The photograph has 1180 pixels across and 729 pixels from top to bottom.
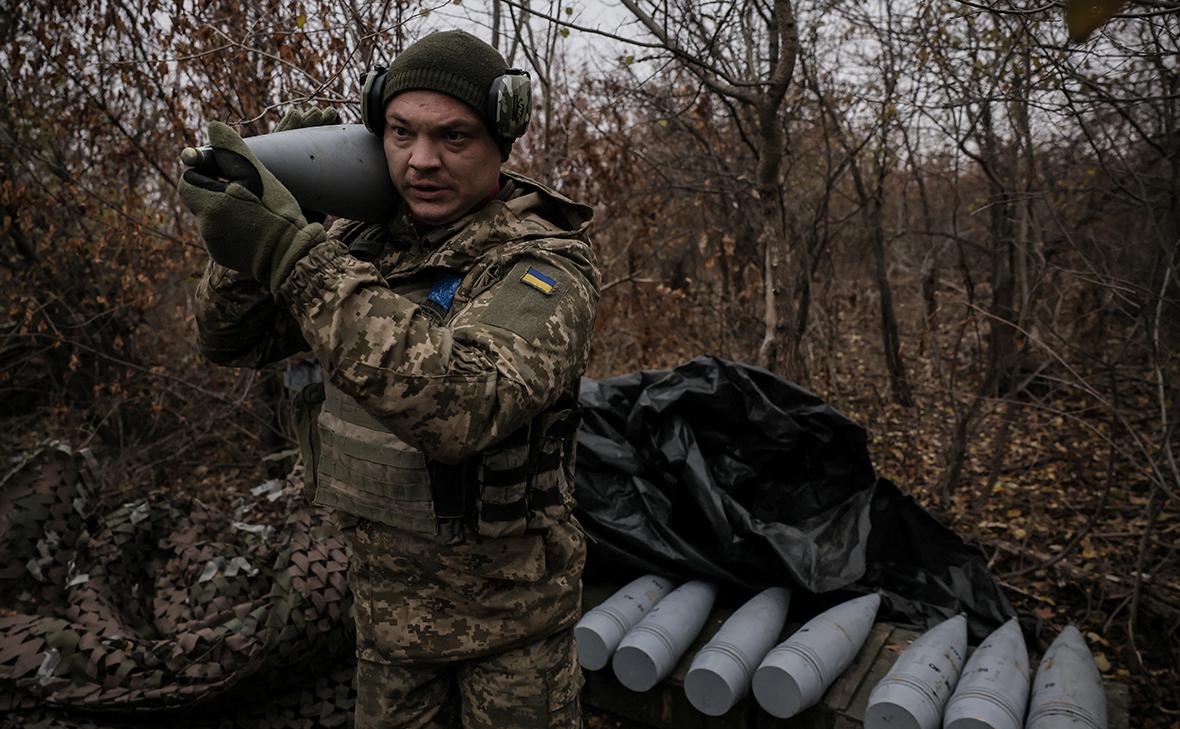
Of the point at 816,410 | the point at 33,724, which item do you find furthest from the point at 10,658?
the point at 816,410

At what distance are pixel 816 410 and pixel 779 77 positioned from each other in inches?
59.2

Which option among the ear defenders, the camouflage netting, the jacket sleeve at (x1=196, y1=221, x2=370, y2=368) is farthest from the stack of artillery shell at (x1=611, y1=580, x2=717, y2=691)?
the ear defenders

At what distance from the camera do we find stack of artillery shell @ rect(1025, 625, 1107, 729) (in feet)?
7.60

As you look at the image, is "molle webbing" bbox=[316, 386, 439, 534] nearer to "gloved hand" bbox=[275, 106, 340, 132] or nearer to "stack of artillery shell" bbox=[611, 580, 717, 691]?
"gloved hand" bbox=[275, 106, 340, 132]

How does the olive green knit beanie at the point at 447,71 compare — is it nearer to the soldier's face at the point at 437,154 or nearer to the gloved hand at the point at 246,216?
the soldier's face at the point at 437,154

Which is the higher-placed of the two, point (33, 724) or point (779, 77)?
point (779, 77)

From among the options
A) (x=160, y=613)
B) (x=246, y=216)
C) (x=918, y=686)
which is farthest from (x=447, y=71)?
(x=160, y=613)

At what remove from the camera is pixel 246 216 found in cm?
140

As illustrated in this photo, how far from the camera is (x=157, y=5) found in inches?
166

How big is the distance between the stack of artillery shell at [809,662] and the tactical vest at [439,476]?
3.56 feet

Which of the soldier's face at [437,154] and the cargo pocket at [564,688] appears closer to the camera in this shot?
the soldier's face at [437,154]

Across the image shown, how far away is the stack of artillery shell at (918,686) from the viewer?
2.37 meters

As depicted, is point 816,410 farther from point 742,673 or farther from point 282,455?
point 282,455

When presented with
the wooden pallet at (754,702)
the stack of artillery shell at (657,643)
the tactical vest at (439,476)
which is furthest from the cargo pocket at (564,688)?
the wooden pallet at (754,702)
